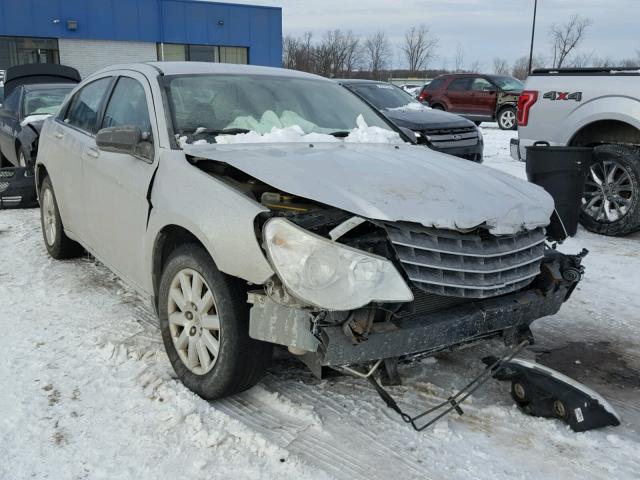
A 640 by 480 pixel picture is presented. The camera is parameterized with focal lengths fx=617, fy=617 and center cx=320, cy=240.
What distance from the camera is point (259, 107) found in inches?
156

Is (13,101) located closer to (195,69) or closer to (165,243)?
(195,69)

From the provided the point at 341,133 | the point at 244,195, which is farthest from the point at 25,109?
the point at 244,195

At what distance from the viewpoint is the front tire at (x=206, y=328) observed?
2.85 m

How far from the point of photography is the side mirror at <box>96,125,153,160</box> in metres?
3.52

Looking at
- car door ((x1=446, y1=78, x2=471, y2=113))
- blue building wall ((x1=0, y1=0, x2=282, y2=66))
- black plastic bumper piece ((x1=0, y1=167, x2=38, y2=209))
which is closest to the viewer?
black plastic bumper piece ((x1=0, y1=167, x2=38, y2=209))

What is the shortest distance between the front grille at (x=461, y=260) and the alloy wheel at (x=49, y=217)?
381 cm

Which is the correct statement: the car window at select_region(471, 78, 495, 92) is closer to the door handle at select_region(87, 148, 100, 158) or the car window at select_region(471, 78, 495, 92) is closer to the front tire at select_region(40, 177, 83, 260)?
the front tire at select_region(40, 177, 83, 260)

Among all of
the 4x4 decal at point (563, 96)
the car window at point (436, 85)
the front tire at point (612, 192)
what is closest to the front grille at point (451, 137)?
the 4x4 decal at point (563, 96)

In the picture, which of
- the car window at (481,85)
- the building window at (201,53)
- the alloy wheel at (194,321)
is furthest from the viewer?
the building window at (201,53)

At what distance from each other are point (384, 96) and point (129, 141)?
8091 mm

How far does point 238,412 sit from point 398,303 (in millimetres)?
1012

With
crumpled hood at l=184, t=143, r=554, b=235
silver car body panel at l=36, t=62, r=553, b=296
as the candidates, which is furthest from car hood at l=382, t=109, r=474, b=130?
crumpled hood at l=184, t=143, r=554, b=235

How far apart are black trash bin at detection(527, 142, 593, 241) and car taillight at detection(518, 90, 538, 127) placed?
1.02m

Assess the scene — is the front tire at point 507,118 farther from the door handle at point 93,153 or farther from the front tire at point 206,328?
the front tire at point 206,328
